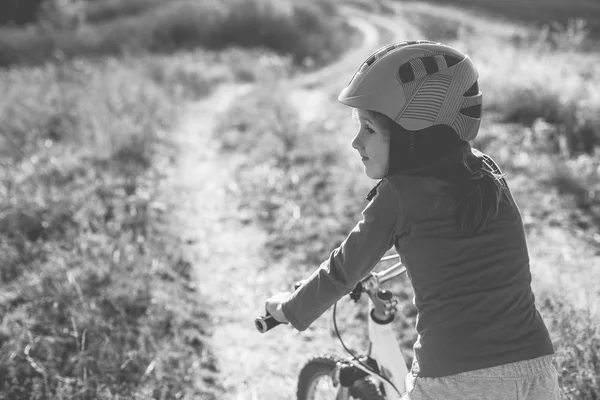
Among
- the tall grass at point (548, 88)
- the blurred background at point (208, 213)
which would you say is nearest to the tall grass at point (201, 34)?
the blurred background at point (208, 213)

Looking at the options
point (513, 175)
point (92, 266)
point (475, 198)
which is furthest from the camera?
point (513, 175)

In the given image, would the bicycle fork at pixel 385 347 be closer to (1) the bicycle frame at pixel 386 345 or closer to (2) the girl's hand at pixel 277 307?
(1) the bicycle frame at pixel 386 345

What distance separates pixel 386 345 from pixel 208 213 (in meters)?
4.44

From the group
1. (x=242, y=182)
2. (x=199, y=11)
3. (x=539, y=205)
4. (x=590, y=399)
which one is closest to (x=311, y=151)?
(x=242, y=182)

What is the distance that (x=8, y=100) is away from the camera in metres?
9.55

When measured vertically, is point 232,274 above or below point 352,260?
below

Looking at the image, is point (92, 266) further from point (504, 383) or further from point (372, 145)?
point (504, 383)

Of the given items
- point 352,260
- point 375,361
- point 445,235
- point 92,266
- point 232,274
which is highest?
point 445,235

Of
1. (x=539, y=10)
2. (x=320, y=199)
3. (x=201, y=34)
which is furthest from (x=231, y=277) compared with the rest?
(x=539, y=10)

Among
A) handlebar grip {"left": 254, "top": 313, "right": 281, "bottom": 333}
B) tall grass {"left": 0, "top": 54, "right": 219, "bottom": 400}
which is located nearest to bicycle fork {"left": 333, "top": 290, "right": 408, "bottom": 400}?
handlebar grip {"left": 254, "top": 313, "right": 281, "bottom": 333}

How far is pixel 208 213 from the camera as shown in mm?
6691

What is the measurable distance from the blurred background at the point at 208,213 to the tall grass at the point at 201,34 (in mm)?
4702

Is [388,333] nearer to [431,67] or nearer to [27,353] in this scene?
[431,67]

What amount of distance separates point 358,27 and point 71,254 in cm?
1866
